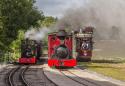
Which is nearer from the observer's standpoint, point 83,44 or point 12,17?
point 83,44

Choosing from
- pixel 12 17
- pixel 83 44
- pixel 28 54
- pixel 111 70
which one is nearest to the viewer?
pixel 111 70

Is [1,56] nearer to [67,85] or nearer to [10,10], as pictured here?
[10,10]

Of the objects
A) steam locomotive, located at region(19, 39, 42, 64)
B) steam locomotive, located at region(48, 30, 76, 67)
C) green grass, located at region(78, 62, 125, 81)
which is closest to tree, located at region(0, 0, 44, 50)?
steam locomotive, located at region(19, 39, 42, 64)

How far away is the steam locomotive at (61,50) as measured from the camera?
37031 millimetres

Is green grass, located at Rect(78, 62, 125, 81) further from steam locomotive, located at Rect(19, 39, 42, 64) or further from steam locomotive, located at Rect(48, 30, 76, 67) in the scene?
steam locomotive, located at Rect(19, 39, 42, 64)

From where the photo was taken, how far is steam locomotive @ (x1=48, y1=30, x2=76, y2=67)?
37.0 m

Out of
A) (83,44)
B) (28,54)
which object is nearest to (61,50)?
(28,54)

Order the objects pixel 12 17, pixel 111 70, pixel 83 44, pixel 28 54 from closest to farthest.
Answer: pixel 111 70, pixel 28 54, pixel 83 44, pixel 12 17

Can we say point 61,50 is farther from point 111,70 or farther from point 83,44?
point 83,44

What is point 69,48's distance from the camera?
37594 millimetres

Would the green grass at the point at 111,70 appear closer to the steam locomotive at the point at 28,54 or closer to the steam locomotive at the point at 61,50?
the steam locomotive at the point at 61,50

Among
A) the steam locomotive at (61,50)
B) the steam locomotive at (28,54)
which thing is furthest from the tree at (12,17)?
the steam locomotive at (61,50)

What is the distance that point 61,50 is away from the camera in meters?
36.8

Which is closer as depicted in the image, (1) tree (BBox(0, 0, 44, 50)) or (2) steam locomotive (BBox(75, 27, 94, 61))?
(2) steam locomotive (BBox(75, 27, 94, 61))
